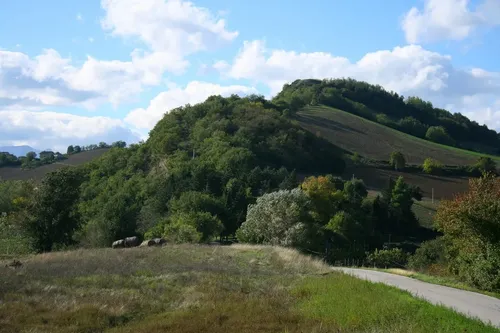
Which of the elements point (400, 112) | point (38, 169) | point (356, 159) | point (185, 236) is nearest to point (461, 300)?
point (185, 236)

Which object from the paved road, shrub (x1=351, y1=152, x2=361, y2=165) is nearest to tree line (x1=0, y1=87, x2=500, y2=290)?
the paved road

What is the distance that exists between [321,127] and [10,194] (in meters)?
73.6

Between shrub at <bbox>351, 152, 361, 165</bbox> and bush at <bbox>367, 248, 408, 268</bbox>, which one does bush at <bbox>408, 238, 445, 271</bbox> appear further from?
shrub at <bbox>351, 152, 361, 165</bbox>

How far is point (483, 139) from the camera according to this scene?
162 m

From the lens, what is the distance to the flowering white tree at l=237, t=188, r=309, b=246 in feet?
158

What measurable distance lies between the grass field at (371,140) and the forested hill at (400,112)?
13642mm

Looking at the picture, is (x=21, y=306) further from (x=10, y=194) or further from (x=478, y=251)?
(x=10, y=194)

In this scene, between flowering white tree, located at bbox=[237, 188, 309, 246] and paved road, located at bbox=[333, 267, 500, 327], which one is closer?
paved road, located at bbox=[333, 267, 500, 327]

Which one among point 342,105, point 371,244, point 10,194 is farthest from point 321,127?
point 10,194

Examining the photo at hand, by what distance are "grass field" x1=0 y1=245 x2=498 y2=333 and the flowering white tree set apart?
22.9 meters

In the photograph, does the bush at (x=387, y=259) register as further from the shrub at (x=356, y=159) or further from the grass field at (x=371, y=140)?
the grass field at (x=371, y=140)

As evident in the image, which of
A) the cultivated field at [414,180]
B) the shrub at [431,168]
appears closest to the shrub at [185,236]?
the cultivated field at [414,180]

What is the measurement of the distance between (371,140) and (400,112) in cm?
6043

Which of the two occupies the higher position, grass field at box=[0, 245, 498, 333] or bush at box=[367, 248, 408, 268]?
grass field at box=[0, 245, 498, 333]
